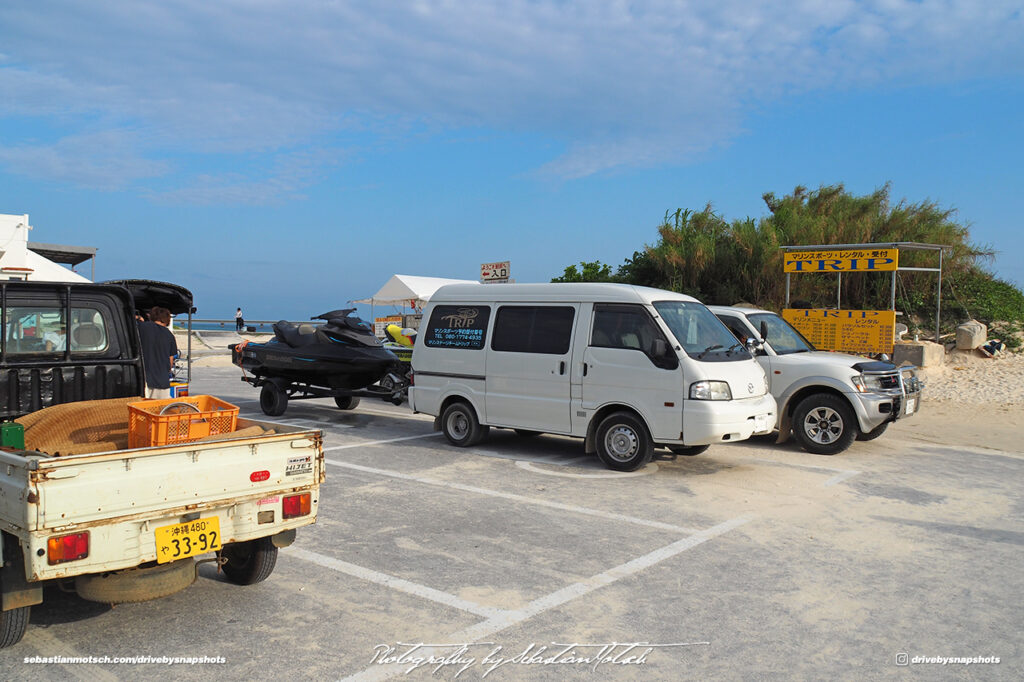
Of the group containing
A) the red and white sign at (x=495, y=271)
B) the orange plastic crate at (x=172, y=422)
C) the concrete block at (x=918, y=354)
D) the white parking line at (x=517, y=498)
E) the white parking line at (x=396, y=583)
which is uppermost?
the red and white sign at (x=495, y=271)

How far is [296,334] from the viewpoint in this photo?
13.4 m

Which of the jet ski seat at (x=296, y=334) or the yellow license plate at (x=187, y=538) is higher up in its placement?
the jet ski seat at (x=296, y=334)

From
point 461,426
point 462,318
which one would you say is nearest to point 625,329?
point 462,318

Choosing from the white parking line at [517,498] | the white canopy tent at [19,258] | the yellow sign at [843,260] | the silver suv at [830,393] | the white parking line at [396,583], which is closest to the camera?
the white parking line at [396,583]

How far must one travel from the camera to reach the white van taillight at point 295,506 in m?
4.66

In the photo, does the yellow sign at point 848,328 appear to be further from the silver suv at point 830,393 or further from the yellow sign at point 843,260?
the silver suv at point 830,393

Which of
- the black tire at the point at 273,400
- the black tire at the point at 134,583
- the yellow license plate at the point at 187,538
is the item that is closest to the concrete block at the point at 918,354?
the black tire at the point at 273,400

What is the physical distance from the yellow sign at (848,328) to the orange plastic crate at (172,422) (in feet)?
39.1

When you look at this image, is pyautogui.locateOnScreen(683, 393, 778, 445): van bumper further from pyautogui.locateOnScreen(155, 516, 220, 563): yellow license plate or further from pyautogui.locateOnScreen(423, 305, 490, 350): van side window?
pyautogui.locateOnScreen(155, 516, 220, 563): yellow license plate

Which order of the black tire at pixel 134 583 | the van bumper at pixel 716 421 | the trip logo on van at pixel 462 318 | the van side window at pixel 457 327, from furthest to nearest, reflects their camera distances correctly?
the trip logo on van at pixel 462 318, the van side window at pixel 457 327, the van bumper at pixel 716 421, the black tire at pixel 134 583

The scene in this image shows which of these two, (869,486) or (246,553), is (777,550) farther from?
(246,553)

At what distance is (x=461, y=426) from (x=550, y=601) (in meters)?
5.59

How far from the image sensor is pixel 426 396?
10664mm

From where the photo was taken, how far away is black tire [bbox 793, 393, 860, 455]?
33.0 feet
